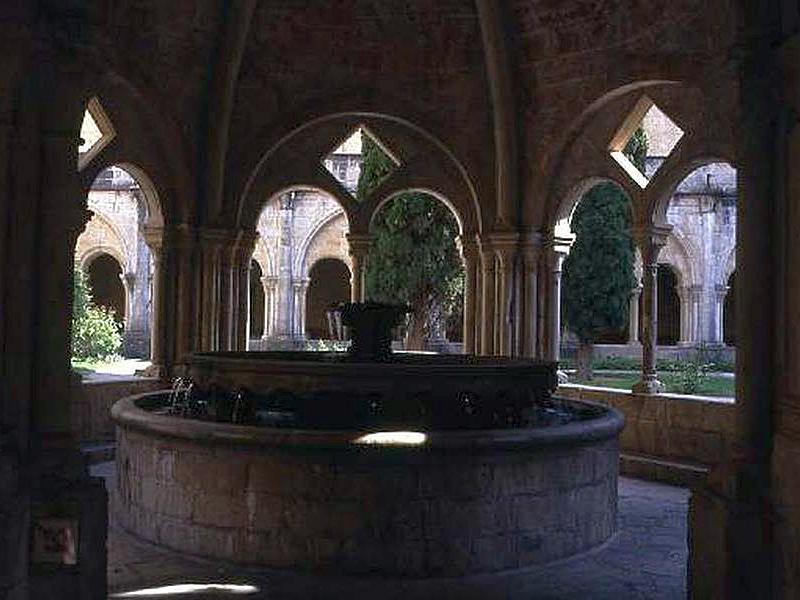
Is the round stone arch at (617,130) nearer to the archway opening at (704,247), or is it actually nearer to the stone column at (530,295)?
the stone column at (530,295)

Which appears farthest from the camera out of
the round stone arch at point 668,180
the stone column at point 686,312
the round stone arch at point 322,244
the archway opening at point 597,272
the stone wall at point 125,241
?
the stone column at point 686,312

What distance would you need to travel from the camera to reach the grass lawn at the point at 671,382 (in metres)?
14.2

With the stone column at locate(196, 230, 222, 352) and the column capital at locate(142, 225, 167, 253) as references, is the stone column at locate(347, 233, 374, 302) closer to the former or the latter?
the stone column at locate(196, 230, 222, 352)

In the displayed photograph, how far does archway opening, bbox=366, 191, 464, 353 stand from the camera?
15883 mm

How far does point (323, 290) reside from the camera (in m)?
26.1

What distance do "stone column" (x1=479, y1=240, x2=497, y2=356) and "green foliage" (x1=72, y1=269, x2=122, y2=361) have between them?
9.11 metres

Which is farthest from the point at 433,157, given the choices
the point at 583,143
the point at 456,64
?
the point at 583,143

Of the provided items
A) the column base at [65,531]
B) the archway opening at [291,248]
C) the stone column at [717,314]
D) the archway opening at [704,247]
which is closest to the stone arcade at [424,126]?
the column base at [65,531]

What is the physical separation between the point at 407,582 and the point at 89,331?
13.1 metres

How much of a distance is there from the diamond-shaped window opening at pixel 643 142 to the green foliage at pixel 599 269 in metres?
0.92

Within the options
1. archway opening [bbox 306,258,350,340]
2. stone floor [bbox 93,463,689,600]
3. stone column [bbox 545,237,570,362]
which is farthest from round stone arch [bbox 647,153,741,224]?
archway opening [bbox 306,258,350,340]

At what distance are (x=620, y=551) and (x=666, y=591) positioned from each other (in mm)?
730

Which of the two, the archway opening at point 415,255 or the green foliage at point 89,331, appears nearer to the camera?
the archway opening at point 415,255

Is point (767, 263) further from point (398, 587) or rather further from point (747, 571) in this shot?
point (398, 587)
